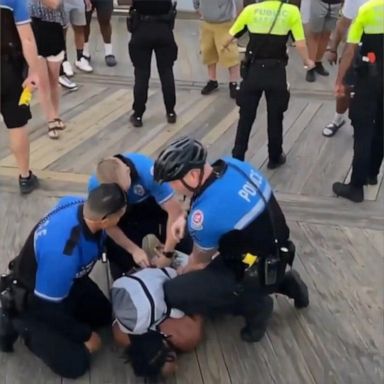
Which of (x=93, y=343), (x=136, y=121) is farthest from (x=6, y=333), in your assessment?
(x=136, y=121)

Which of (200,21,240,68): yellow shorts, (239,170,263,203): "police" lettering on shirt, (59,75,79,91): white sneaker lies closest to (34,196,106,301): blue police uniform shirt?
(239,170,263,203): "police" lettering on shirt

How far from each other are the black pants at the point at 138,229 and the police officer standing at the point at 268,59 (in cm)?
141

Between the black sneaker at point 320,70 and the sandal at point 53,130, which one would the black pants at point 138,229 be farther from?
the black sneaker at point 320,70

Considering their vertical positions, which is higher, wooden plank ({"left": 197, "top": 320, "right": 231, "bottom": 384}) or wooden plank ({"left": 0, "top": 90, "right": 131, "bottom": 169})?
wooden plank ({"left": 197, "top": 320, "right": 231, "bottom": 384})

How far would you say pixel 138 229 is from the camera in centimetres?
340

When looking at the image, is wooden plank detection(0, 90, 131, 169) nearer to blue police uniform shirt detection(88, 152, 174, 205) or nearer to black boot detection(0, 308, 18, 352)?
blue police uniform shirt detection(88, 152, 174, 205)

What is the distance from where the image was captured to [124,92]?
20.5 ft

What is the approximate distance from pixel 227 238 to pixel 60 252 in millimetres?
658

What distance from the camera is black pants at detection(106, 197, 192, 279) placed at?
128 inches

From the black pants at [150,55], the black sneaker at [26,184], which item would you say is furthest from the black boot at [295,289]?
the black pants at [150,55]

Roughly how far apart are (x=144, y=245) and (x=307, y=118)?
2.49 meters

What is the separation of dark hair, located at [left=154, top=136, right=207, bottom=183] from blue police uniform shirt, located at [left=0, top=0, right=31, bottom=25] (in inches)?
60.7

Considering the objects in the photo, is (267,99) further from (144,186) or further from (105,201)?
(105,201)

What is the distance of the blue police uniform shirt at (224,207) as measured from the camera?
2746mm
